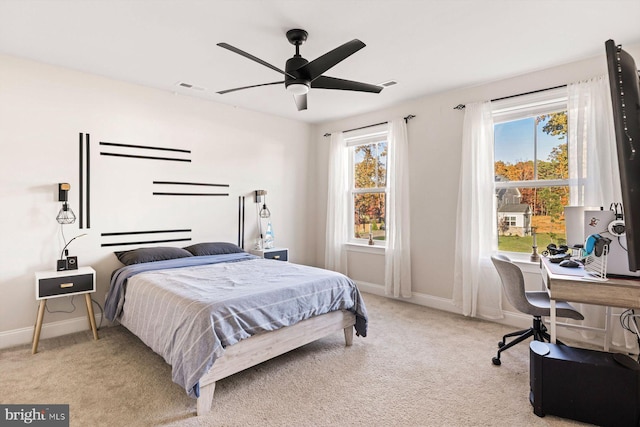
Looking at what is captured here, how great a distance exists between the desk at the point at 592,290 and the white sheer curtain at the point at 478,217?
1.40 m

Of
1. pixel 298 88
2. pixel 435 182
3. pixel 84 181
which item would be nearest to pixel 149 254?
pixel 84 181

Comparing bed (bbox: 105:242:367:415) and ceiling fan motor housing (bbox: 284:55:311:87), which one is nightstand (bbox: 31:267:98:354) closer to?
bed (bbox: 105:242:367:415)

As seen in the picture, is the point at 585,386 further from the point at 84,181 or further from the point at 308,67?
the point at 84,181

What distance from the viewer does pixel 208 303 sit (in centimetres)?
217

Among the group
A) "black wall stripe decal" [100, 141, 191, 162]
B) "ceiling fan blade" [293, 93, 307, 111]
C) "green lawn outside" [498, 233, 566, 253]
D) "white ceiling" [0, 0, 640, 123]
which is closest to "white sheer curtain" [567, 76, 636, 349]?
"white ceiling" [0, 0, 640, 123]

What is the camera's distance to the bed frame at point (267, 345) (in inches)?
81.7

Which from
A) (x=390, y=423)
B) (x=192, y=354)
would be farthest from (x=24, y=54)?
(x=390, y=423)

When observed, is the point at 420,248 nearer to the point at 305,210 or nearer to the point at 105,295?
the point at 305,210

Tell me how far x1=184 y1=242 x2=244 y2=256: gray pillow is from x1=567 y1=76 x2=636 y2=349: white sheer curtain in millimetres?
3640

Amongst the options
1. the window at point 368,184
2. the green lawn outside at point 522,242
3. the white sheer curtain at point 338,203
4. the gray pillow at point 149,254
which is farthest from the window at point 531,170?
the gray pillow at point 149,254

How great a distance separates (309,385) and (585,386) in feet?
5.47

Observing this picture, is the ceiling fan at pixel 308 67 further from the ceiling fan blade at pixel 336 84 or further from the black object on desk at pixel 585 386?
the black object on desk at pixel 585 386

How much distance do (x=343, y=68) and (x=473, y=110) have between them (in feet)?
5.09

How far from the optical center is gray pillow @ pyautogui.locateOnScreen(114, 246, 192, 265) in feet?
11.2
